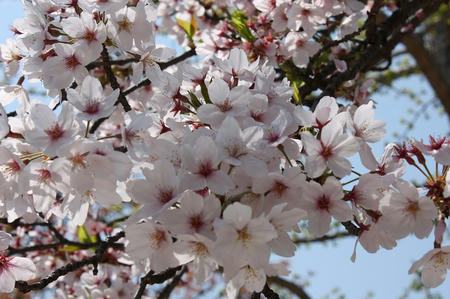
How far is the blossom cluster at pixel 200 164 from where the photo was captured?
Answer: 1.18m

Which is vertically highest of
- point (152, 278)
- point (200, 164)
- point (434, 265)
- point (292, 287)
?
point (200, 164)

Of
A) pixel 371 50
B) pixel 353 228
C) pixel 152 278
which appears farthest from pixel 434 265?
pixel 371 50

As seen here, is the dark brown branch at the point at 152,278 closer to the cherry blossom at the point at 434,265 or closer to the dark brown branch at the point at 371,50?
the cherry blossom at the point at 434,265

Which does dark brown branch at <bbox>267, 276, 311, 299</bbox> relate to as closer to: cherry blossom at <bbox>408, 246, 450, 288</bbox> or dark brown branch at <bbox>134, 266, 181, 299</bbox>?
dark brown branch at <bbox>134, 266, 181, 299</bbox>

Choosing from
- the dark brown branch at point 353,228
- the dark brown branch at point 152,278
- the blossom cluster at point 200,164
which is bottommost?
the dark brown branch at point 152,278

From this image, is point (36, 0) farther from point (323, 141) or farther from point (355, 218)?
point (355, 218)

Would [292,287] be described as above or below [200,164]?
below

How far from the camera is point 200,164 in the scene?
3.94 ft

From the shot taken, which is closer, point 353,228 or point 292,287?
point 353,228

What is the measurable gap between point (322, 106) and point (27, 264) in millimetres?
1131

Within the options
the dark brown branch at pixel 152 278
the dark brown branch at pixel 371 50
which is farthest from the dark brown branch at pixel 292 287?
the dark brown branch at pixel 152 278

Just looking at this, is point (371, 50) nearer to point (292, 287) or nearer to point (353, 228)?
point (353, 228)

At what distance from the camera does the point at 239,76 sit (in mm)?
1588

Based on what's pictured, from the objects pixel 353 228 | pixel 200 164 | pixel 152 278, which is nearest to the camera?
pixel 200 164
